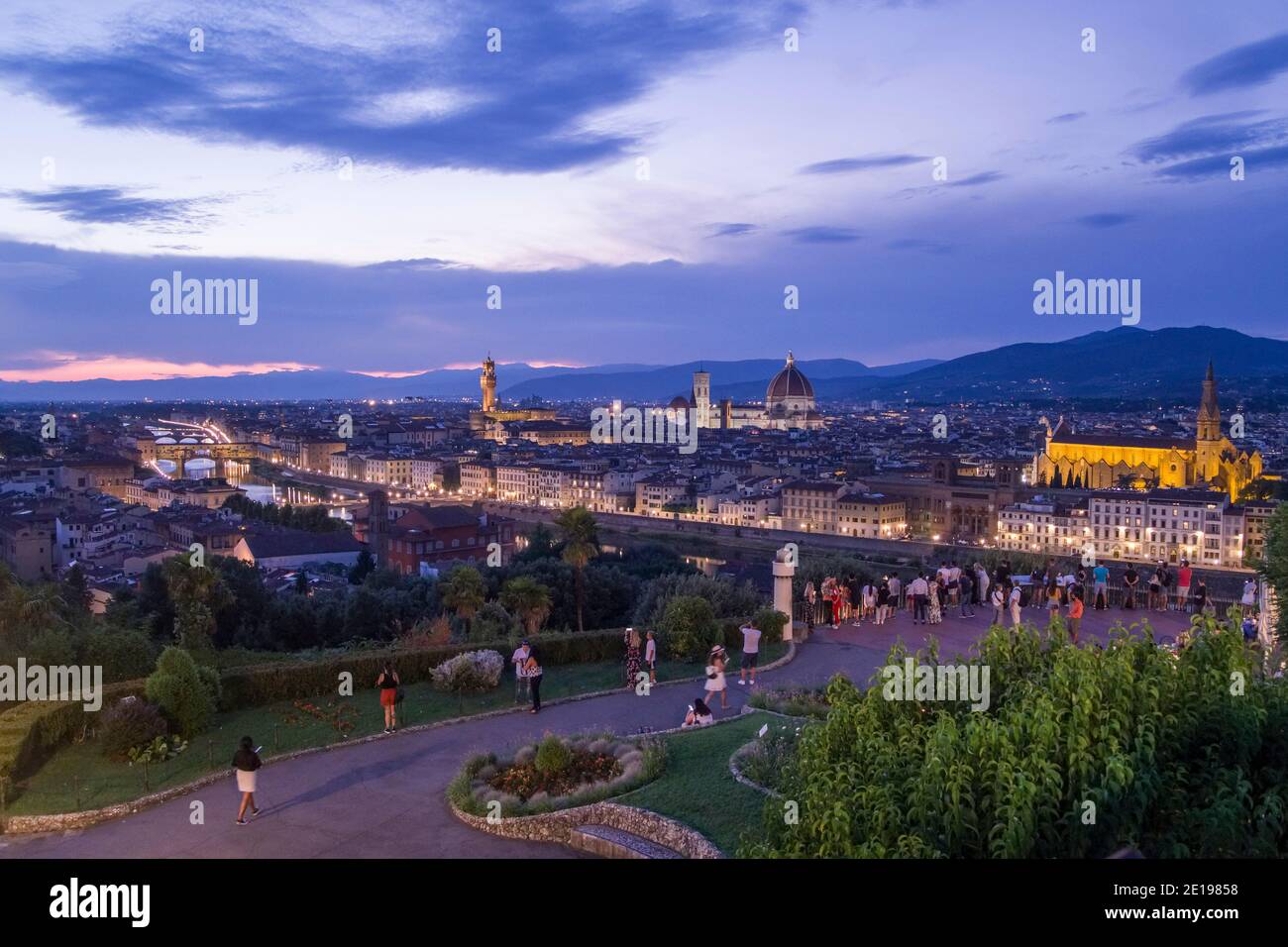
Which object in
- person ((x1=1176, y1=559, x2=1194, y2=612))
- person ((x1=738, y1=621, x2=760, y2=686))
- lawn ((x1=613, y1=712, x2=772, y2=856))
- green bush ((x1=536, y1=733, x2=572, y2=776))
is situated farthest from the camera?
person ((x1=1176, y1=559, x2=1194, y2=612))

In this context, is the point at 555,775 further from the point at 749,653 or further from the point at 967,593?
the point at 967,593

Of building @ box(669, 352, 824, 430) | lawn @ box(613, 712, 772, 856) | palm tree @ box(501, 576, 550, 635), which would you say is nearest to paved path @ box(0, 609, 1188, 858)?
lawn @ box(613, 712, 772, 856)

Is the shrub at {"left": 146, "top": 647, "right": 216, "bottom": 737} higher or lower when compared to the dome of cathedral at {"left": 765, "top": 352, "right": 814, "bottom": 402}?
lower

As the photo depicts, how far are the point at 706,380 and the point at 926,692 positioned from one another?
142648 mm

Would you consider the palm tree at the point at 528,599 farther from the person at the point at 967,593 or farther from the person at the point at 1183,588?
the person at the point at 1183,588

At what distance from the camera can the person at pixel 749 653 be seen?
425 inches

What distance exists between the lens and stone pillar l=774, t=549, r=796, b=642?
12.6m

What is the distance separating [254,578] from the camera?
20.8 metres

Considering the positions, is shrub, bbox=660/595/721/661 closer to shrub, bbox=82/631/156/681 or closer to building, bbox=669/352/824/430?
shrub, bbox=82/631/156/681

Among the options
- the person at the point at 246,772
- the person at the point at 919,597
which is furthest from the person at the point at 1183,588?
the person at the point at 246,772

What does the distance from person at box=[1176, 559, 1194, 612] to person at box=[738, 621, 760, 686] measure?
229 inches

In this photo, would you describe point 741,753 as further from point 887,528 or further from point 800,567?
point 887,528
